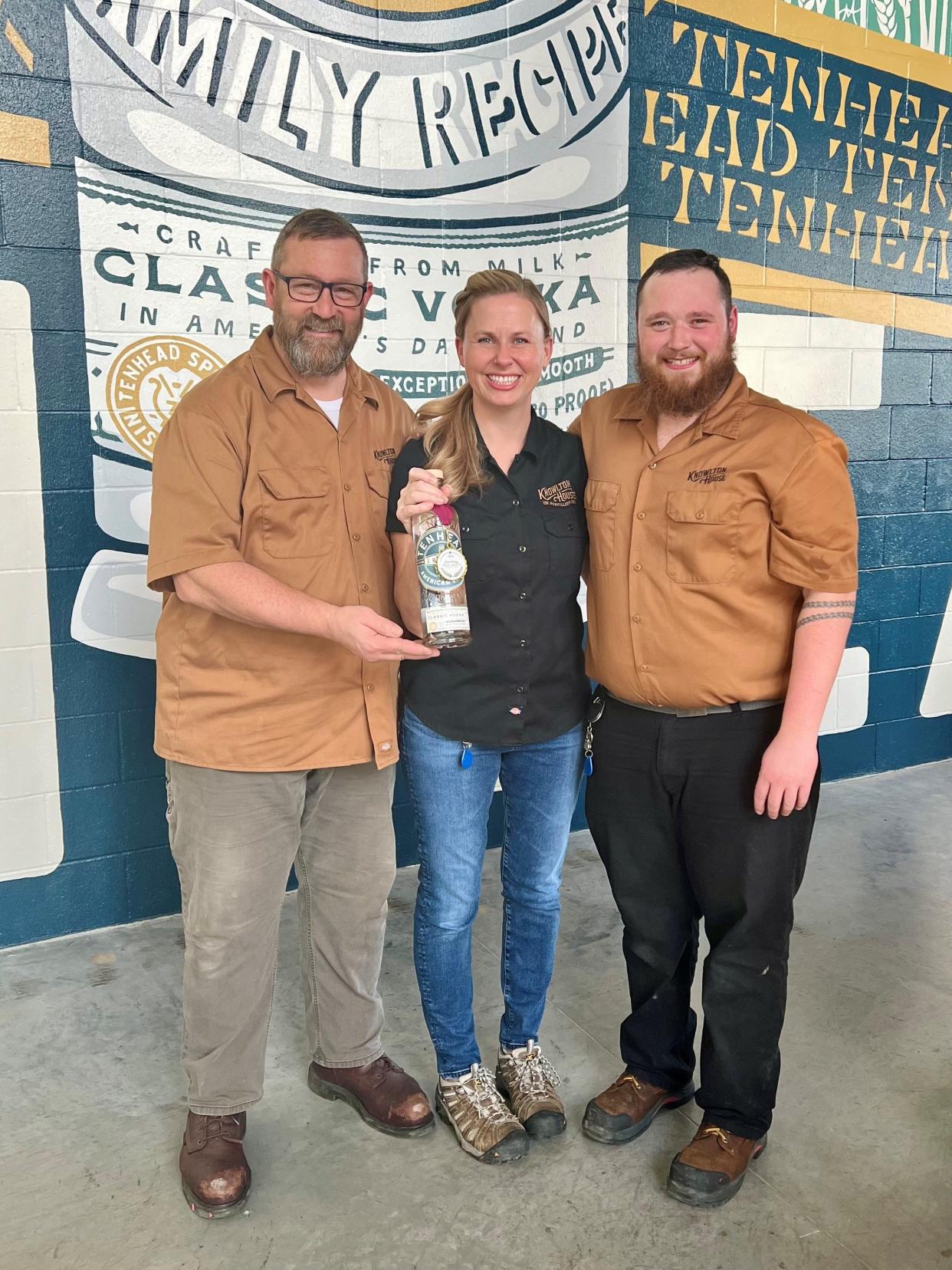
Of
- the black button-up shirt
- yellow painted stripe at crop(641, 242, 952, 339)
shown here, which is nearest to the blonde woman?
the black button-up shirt

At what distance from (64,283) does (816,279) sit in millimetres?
2731

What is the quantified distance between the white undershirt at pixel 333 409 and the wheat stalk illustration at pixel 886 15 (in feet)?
10.9

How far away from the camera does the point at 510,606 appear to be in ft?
6.64

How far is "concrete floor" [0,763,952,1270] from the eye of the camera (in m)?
1.90

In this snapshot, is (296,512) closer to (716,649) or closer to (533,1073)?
(716,649)

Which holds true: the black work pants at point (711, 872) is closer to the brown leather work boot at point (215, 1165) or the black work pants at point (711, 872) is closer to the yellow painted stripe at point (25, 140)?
the brown leather work boot at point (215, 1165)

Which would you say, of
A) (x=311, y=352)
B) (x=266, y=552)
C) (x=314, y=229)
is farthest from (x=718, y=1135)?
(x=314, y=229)

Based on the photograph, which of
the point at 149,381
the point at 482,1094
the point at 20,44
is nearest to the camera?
the point at 482,1094

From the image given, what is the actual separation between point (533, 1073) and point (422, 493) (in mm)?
1212

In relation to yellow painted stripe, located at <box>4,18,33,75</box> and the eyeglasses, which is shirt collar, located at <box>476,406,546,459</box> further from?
yellow painted stripe, located at <box>4,18,33,75</box>

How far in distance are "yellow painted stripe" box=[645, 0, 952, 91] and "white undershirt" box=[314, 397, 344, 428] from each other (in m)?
2.42

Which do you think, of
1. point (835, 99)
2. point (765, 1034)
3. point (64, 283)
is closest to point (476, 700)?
point (765, 1034)

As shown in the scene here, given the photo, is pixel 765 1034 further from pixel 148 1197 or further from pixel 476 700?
pixel 148 1197

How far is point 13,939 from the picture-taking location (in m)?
3.07
